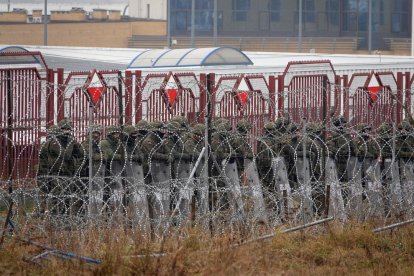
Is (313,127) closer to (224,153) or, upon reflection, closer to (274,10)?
(224,153)

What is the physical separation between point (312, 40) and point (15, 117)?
148 feet

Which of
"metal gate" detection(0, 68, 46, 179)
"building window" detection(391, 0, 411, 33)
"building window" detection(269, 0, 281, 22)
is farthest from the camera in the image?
"building window" detection(391, 0, 411, 33)

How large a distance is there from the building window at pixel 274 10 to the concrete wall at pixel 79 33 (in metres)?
8.79

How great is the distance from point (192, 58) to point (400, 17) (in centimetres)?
3768

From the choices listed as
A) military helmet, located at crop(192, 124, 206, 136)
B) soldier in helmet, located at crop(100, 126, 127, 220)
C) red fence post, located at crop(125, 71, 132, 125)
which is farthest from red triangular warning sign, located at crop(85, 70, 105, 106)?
military helmet, located at crop(192, 124, 206, 136)

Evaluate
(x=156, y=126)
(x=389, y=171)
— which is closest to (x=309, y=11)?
(x=389, y=171)

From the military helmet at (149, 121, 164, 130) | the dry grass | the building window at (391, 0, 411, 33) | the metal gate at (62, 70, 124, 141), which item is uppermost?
the building window at (391, 0, 411, 33)

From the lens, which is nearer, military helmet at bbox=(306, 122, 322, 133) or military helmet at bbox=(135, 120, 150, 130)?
military helmet at bbox=(135, 120, 150, 130)

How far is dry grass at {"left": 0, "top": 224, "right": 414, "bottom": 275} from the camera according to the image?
834 cm

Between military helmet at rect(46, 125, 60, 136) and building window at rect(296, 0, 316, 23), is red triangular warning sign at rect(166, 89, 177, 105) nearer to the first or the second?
military helmet at rect(46, 125, 60, 136)

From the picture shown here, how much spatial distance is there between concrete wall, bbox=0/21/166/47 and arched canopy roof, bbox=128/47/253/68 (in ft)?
108

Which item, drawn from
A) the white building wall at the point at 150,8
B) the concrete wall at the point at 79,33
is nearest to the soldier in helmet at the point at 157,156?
the concrete wall at the point at 79,33

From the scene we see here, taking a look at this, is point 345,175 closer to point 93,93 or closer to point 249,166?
point 249,166

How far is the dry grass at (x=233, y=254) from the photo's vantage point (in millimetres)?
8344
